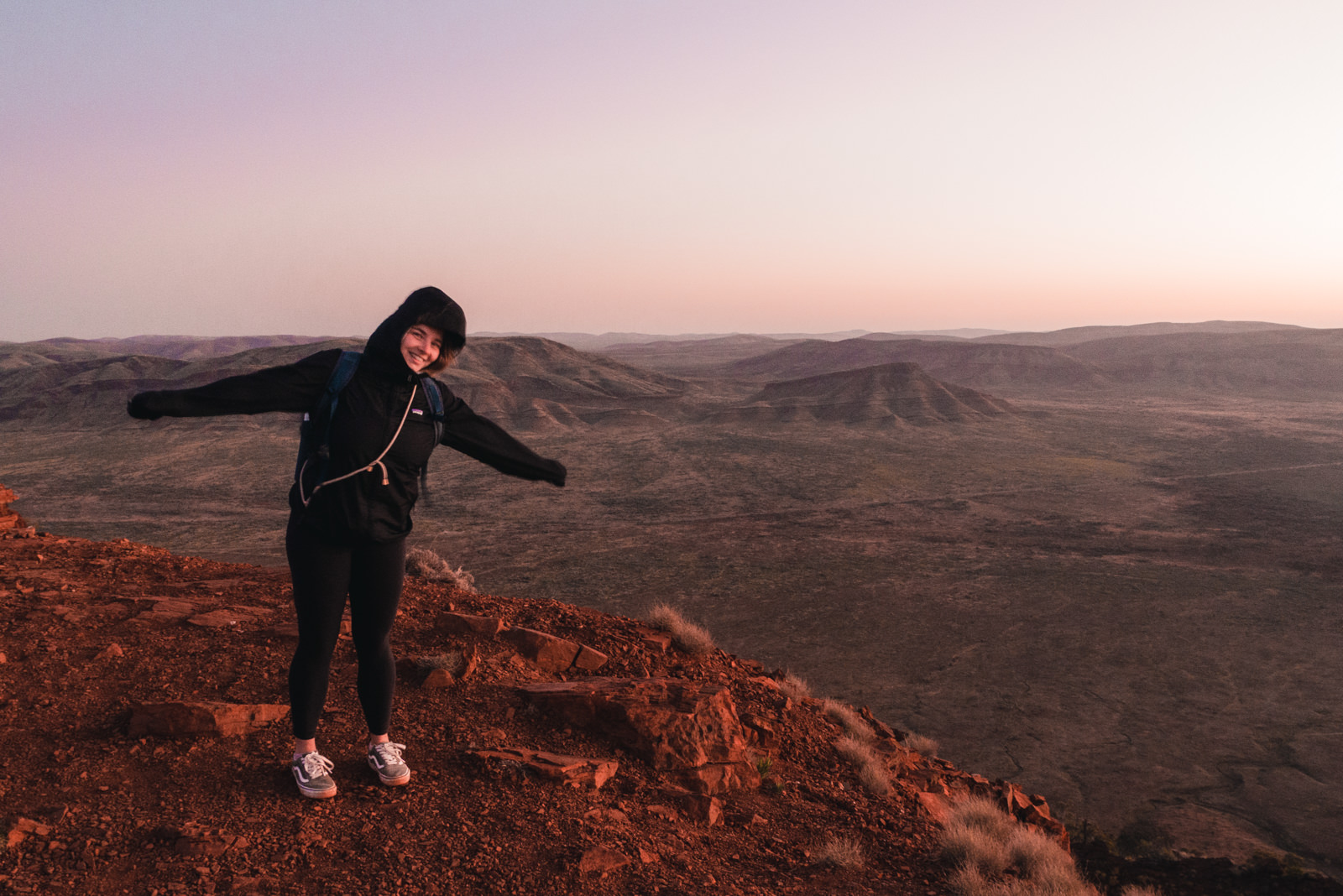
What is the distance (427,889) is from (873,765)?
2.79m

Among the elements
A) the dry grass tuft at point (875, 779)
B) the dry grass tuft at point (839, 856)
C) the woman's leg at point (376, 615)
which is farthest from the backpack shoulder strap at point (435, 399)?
the dry grass tuft at point (875, 779)

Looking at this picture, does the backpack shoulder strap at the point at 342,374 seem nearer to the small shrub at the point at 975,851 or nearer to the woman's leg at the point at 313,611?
the woman's leg at the point at 313,611

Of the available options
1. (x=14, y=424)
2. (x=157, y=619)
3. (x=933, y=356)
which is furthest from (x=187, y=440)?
(x=933, y=356)

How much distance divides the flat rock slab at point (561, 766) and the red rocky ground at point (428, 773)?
0.01 meters

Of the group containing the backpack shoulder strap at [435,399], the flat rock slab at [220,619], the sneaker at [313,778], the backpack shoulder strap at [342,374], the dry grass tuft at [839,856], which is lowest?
the dry grass tuft at [839,856]

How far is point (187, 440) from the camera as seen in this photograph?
42.3m

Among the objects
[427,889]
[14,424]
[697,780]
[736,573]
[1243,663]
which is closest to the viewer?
[427,889]

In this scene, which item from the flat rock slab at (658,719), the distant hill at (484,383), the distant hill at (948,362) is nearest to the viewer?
the flat rock slab at (658,719)

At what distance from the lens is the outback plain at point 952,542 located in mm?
11094

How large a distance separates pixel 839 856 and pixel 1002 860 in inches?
33.6

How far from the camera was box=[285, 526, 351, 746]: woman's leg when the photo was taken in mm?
2504

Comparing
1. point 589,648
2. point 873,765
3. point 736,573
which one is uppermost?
point 589,648

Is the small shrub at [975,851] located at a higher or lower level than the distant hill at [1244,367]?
lower

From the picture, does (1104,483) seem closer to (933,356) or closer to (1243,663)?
(1243,663)
